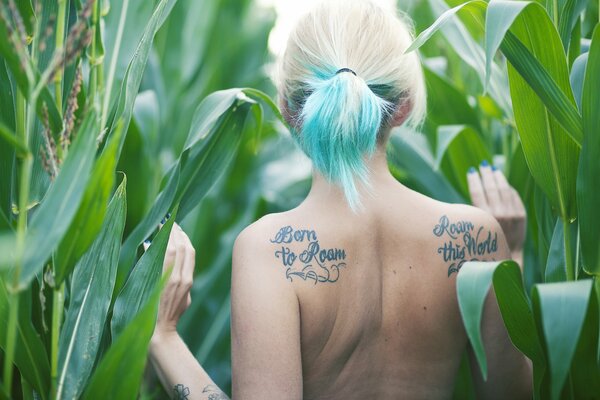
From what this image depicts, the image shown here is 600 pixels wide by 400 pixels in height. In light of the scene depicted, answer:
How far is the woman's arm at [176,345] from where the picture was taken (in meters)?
1.18

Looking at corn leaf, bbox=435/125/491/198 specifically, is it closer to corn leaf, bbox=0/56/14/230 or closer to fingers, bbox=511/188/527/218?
fingers, bbox=511/188/527/218

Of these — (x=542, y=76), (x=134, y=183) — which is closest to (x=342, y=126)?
(x=542, y=76)

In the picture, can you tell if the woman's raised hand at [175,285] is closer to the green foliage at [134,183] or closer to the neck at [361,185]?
the green foliage at [134,183]

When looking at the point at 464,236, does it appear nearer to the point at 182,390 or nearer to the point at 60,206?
the point at 182,390

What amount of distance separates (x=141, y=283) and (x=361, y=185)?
14.2 inches

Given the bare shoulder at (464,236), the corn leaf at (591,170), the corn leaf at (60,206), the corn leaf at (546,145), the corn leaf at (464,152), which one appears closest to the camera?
the corn leaf at (60,206)

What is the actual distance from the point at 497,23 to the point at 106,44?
648 mm

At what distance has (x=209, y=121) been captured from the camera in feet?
4.07

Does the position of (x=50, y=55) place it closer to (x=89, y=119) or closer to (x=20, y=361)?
(x=89, y=119)

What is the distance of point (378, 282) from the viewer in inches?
46.1

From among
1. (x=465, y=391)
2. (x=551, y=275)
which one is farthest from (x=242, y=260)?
(x=465, y=391)

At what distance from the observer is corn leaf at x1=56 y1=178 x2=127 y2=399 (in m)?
1.02

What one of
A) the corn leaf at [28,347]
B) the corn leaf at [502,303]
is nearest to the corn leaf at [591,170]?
the corn leaf at [502,303]

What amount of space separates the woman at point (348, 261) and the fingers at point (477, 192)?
0.18 metres
